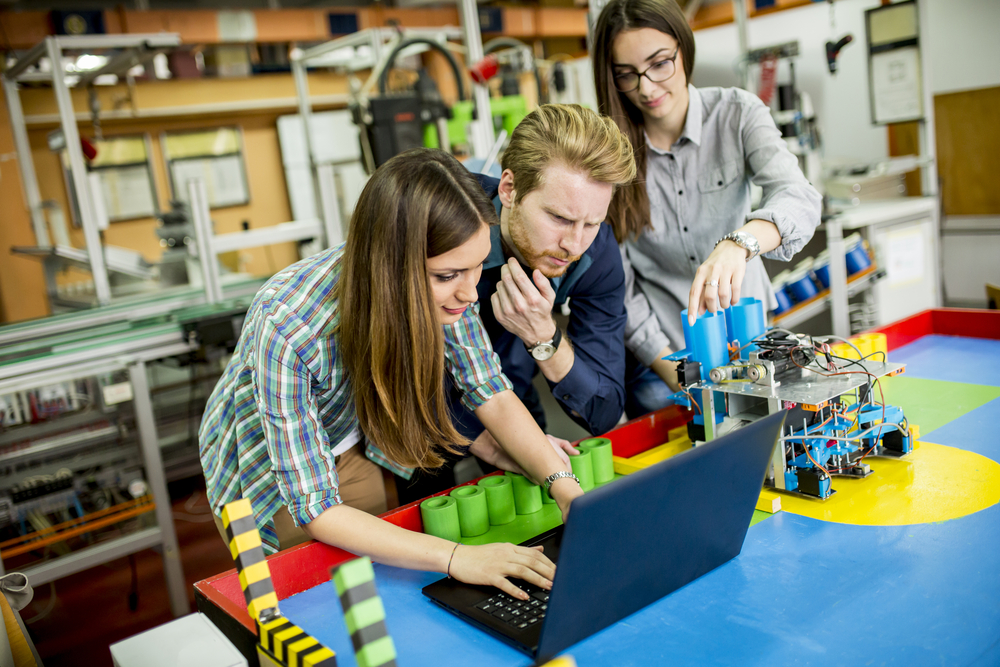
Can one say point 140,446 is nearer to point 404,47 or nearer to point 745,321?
point 745,321

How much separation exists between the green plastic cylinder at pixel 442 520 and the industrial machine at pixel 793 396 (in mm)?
459

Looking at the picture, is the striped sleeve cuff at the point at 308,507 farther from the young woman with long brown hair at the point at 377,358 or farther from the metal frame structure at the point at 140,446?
the metal frame structure at the point at 140,446

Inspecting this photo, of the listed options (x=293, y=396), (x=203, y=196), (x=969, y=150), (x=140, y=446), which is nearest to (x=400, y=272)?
(x=293, y=396)

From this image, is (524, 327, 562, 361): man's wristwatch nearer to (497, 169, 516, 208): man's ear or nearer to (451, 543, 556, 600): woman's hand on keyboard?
(497, 169, 516, 208): man's ear

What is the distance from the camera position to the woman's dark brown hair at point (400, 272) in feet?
3.52

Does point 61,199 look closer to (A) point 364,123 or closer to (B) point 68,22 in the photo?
(B) point 68,22

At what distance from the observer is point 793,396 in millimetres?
1119

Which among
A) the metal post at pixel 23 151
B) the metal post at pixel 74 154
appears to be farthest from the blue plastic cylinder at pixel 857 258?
the metal post at pixel 23 151

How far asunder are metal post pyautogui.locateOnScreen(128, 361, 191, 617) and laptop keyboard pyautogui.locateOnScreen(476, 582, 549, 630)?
173 centimetres

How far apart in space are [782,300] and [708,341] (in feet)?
5.71

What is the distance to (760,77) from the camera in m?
4.45

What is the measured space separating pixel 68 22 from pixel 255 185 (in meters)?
1.86

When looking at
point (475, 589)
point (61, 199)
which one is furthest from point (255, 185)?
point (475, 589)

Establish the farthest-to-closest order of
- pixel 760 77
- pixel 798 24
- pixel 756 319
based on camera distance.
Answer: pixel 798 24 < pixel 760 77 < pixel 756 319
